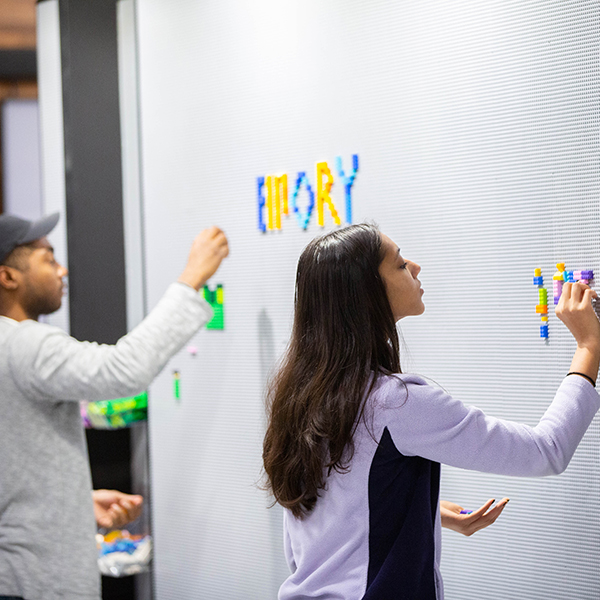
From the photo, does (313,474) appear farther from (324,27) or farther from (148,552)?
(148,552)

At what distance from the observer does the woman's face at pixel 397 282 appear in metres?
1.27

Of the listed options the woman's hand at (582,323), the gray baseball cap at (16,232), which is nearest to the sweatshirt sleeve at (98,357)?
the gray baseball cap at (16,232)

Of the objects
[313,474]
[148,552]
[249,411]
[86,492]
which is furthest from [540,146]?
[148,552]

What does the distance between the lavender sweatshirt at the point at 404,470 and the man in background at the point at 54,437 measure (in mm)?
717

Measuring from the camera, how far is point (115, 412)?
7.61ft

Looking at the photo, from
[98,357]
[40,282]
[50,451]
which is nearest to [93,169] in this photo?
[40,282]

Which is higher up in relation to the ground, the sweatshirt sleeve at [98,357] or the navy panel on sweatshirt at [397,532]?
the sweatshirt sleeve at [98,357]

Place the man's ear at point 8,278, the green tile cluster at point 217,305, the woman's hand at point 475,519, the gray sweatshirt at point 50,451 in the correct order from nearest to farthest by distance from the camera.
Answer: the woman's hand at point 475,519
the gray sweatshirt at point 50,451
the man's ear at point 8,278
the green tile cluster at point 217,305

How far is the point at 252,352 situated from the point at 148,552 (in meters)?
0.77

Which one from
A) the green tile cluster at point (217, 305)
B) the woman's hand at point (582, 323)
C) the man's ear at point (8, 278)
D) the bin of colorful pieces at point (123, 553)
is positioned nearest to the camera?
the woman's hand at point (582, 323)

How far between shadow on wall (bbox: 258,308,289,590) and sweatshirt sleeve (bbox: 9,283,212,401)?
11.0 inches

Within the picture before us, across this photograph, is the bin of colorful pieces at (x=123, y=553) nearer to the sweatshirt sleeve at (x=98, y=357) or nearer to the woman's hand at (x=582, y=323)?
the sweatshirt sleeve at (x=98, y=357)

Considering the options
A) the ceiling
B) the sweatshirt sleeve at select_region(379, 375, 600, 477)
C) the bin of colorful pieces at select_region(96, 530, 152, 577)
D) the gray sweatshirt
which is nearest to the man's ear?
the gray sweatshirt

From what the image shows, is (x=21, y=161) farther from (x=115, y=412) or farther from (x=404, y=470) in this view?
(x=404, y=470)
